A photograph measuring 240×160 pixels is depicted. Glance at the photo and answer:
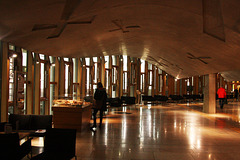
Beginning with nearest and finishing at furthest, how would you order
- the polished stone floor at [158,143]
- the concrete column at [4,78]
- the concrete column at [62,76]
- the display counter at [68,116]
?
the polished stone floor at [158,143], the concrete column at [4,78], the display counter at [68,116], the concrete column at [62,76]

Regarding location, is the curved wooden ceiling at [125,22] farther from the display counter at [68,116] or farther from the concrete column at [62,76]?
the concrete column at [62,76]

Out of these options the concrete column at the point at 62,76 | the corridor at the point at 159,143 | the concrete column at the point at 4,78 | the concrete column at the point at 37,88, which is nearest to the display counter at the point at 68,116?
the corridor at the point at 159,143

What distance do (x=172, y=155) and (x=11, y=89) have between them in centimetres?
609

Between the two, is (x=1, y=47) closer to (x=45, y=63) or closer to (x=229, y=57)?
(x=45, y=63)

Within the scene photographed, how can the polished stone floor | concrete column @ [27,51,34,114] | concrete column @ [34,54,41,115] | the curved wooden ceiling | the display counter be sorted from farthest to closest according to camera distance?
1. concrete column @ [34,54,41,115]
2. concrete column @ [27,51,34,114]
3. the display counter
4. the curved wooden ceiling
5. the polished stone floor

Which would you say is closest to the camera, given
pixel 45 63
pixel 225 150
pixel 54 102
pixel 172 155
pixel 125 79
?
pixel 172 155

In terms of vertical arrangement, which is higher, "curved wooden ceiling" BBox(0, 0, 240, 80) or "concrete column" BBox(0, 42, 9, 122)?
"curved wooden ceiling" BBox(0, 0, 240, 80)

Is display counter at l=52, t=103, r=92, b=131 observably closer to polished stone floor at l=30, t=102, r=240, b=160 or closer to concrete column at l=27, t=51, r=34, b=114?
polished stone floor at l=30, t=102, r=240, b=160

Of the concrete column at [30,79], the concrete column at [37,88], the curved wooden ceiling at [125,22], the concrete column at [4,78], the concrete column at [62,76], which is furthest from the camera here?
the concrete column at [62,76]

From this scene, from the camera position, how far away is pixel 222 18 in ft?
21.4

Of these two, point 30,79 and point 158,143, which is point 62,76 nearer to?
point 30,79

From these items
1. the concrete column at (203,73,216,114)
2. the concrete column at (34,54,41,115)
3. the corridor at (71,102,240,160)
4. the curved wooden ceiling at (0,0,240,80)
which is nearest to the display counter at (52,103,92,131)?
the corridor at (71,102,240,160)

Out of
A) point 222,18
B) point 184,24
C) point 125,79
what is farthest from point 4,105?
point 125,79

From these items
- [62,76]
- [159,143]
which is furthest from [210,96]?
[159,143]
